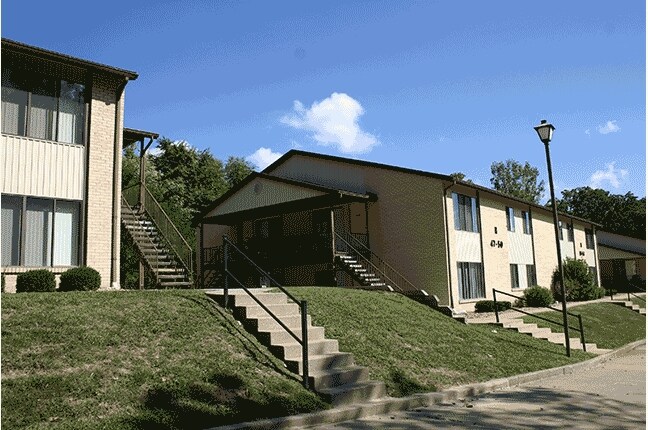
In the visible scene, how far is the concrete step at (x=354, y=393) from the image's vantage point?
8.06m

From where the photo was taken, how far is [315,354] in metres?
9.54

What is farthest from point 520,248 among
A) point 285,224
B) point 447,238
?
point 285,224

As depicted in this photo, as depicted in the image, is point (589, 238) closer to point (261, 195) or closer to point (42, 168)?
point (261, 195)

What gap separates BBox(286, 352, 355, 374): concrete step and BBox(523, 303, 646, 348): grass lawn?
898cm

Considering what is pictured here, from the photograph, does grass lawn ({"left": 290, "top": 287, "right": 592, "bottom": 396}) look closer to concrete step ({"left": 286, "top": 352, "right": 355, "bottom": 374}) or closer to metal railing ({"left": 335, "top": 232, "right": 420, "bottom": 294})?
concrete step ({"left": 286, "top": 352, "right": 355, "bottom": 374})

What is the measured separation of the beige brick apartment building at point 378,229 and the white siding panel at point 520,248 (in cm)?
5

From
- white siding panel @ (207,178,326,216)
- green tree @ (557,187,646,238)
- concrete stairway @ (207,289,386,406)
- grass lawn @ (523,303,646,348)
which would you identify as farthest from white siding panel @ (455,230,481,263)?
green tree @ (557,187,646,238)

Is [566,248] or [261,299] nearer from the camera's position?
[261,299]

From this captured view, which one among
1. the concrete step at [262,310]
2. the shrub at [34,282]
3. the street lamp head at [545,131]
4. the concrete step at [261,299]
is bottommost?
the concrete step at [262,310]

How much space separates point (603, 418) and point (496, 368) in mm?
3748

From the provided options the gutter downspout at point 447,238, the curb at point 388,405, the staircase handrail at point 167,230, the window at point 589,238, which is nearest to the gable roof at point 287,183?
the gutter downspout at point 447,238

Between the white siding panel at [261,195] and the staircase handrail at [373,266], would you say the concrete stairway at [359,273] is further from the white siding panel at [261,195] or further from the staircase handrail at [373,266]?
the white siding panel at [261,195]

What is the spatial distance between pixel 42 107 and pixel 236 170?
54.0 metres

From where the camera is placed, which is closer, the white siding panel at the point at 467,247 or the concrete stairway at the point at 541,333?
the concrete stairway at the point at 541,333
